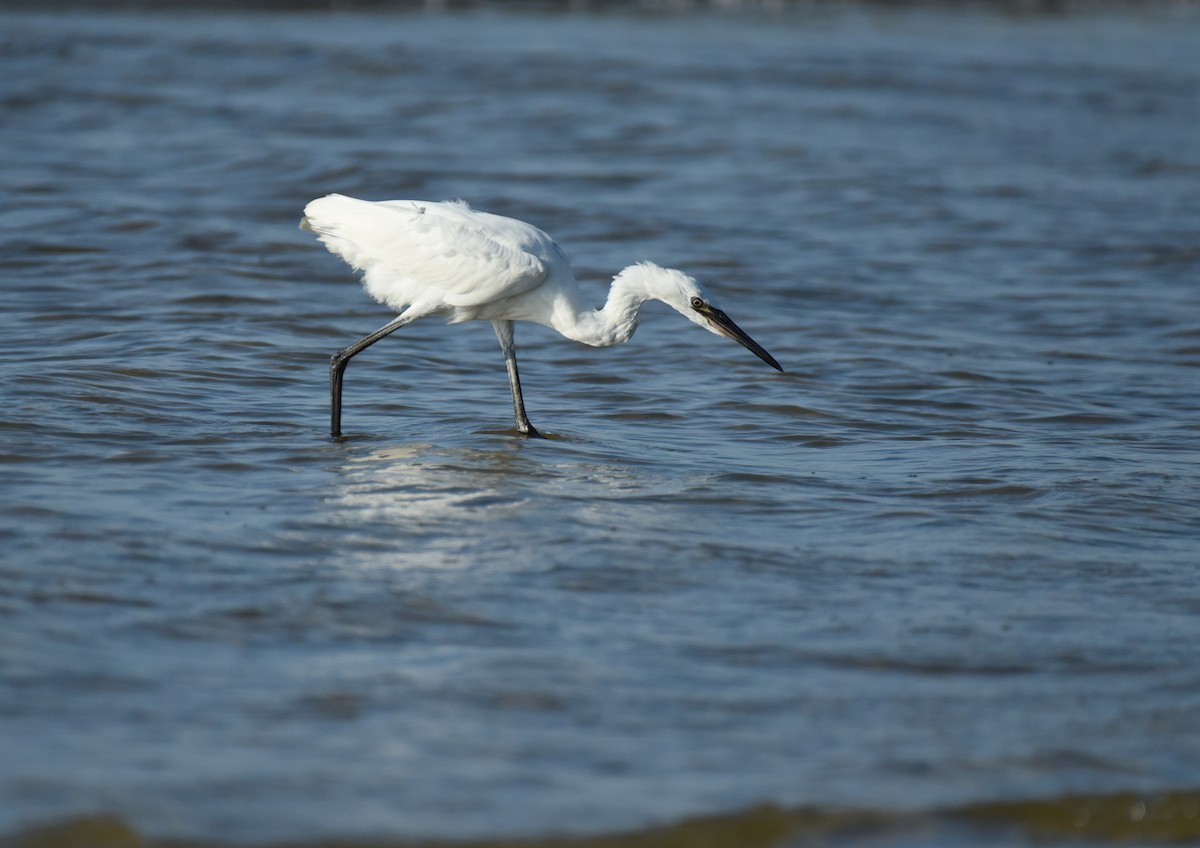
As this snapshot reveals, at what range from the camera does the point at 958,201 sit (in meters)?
14.0

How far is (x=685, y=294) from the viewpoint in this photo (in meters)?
7.41

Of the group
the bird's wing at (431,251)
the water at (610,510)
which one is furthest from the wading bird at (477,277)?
the water at (610,510)

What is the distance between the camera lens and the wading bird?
7195 mm

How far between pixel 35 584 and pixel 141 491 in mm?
1162

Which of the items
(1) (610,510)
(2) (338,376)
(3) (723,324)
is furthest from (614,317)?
(1) (610,510)

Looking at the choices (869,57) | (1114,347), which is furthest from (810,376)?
(869,57)

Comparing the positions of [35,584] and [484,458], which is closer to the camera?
[35,584]

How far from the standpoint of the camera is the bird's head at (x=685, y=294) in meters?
7.39

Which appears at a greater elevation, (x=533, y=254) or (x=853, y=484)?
(x=533, y=254)

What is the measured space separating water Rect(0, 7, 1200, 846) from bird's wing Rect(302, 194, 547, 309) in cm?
69

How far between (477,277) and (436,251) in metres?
0.24

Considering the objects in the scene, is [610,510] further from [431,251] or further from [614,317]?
[431,251]

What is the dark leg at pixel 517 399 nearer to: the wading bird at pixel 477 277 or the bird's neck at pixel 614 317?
the wading bird at pixel 477 277

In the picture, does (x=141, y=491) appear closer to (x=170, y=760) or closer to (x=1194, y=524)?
(x=170, y=760)
